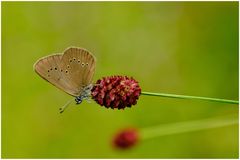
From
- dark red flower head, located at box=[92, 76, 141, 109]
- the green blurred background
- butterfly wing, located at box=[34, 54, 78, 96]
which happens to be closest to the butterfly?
butterfly wing, located at box=[34, 54, 78, 96]

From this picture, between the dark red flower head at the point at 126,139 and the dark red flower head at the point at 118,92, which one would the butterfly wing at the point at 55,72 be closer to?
the dark red flower head at the point at 118,92

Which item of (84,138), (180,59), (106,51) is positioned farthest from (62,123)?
(180,59)

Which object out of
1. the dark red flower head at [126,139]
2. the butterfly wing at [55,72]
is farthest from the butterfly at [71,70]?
the dark red flower head at [126,139]

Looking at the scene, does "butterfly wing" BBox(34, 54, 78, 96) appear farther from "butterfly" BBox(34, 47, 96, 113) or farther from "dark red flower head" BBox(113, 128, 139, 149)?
"dark red flower head" BBox(113, 128, 139, 149)

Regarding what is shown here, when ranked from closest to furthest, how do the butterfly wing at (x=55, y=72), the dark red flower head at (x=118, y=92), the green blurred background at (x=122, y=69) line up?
the dark red flower head at (x=118, y=92), the butterfly wing at (x=55, y=72), the green blurred background at (x=122, y=69)

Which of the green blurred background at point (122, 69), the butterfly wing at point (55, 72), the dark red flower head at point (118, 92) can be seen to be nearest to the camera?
the dark red flower head at point (118, 92)

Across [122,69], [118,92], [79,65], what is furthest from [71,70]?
[122,69]
